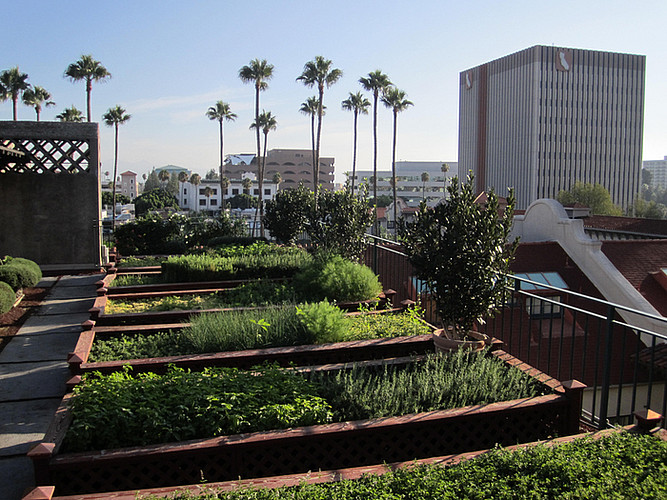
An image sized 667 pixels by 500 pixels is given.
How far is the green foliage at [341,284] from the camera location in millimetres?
7164

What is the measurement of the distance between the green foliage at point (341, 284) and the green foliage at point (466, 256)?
1.99m

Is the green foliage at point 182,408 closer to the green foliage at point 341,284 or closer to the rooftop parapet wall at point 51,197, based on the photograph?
the green foliage at point 341,284

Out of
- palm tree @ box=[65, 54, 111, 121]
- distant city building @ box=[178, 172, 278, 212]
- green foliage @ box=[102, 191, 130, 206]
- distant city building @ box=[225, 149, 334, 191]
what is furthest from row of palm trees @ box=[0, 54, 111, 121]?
distant city building @ box=[225, 149, 334, 191]

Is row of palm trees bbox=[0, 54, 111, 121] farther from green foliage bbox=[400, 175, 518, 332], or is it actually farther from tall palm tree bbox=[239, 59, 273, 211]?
green foliage bbox=[400, 175, 518, 332]

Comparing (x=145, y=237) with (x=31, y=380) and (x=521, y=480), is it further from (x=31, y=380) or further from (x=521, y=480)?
(x=521, y=480)

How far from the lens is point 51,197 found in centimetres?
1261

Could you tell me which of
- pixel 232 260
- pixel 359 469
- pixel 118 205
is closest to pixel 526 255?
pixel 232 260

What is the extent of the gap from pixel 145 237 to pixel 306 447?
13510 mm

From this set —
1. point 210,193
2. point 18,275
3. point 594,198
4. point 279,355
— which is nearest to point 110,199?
point 210,193

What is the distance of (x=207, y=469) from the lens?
3.49 metres

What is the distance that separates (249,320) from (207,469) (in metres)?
2.29

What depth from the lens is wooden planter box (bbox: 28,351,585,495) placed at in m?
3.32

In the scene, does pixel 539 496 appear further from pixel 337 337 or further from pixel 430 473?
pixel 337 337

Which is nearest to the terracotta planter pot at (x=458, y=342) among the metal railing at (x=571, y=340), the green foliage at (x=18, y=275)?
the metal railing at (x=571, y=340)
